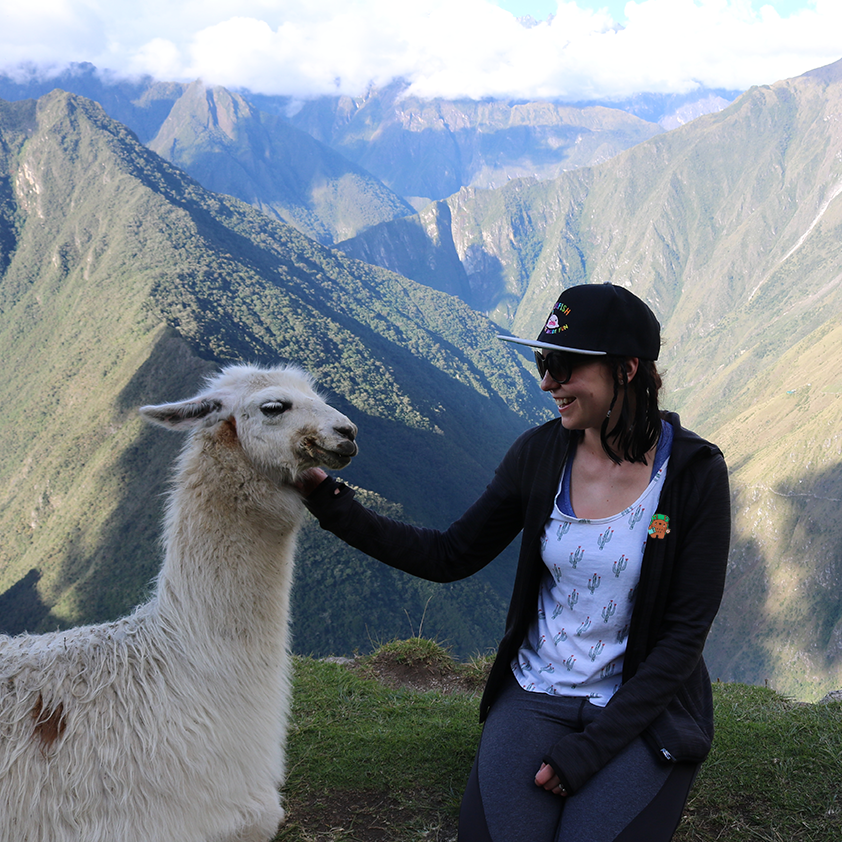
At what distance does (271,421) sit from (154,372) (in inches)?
2223

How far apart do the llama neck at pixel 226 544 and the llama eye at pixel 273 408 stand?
209mm

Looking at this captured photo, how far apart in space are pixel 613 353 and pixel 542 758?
1586 millimetres

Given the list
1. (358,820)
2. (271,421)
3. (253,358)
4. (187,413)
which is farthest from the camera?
(253,358)

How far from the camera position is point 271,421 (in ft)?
9.38

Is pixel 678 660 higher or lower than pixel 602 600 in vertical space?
lower

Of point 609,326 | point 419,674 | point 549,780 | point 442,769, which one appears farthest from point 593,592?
point 419,674

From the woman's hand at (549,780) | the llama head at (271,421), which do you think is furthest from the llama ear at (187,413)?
the woman's hand at (549,780)

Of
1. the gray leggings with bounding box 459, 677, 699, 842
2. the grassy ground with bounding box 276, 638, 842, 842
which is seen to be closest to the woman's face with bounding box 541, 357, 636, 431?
the gray leggings with bounding box 459, 677, 699, 842

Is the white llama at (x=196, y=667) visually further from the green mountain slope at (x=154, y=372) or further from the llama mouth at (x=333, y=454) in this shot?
the green mountain slope at (x=154, y=372)

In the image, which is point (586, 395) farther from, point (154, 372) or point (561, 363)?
point (154, 372)

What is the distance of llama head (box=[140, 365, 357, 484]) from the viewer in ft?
9.15

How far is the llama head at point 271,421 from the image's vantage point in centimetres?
279

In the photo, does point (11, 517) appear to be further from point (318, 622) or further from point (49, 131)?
point (49, 131)

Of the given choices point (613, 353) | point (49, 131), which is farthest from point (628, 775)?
point (49, 131)
